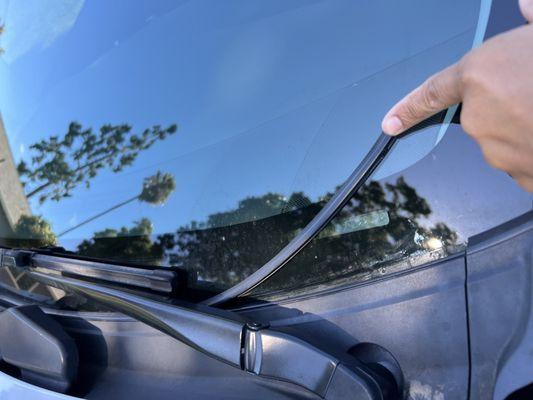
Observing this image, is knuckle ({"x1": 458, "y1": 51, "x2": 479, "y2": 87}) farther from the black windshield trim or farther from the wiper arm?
the wiper arm

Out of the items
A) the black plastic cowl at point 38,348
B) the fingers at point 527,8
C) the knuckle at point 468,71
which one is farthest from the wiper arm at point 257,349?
the fingers at point 527,8

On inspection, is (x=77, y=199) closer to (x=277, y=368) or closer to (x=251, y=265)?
(x=251, y=265)

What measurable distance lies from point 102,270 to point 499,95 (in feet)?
3.74

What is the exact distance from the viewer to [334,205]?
1171 millimetres

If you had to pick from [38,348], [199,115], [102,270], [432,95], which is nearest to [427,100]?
[432,95]

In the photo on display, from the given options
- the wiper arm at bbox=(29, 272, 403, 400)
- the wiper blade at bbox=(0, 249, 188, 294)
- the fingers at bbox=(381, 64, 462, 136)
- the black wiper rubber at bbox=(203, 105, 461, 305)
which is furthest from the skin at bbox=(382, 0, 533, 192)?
the wiper blade at bbox=(0, 249, 188, 294)

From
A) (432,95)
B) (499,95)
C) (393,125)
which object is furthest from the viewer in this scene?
(393,125)

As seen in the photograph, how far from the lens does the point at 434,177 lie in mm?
1073

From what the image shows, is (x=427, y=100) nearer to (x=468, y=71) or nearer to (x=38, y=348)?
(x=468, y=71)

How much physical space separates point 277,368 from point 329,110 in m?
0.65

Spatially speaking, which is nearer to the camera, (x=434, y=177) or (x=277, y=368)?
(x=434, y=177)

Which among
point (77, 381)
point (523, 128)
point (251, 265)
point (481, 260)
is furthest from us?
point (77, 381)

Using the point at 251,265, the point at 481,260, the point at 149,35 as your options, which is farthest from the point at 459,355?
the point at 149,35

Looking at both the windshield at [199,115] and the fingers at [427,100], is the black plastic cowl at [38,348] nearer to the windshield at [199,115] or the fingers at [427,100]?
the windshield at [199,115]
